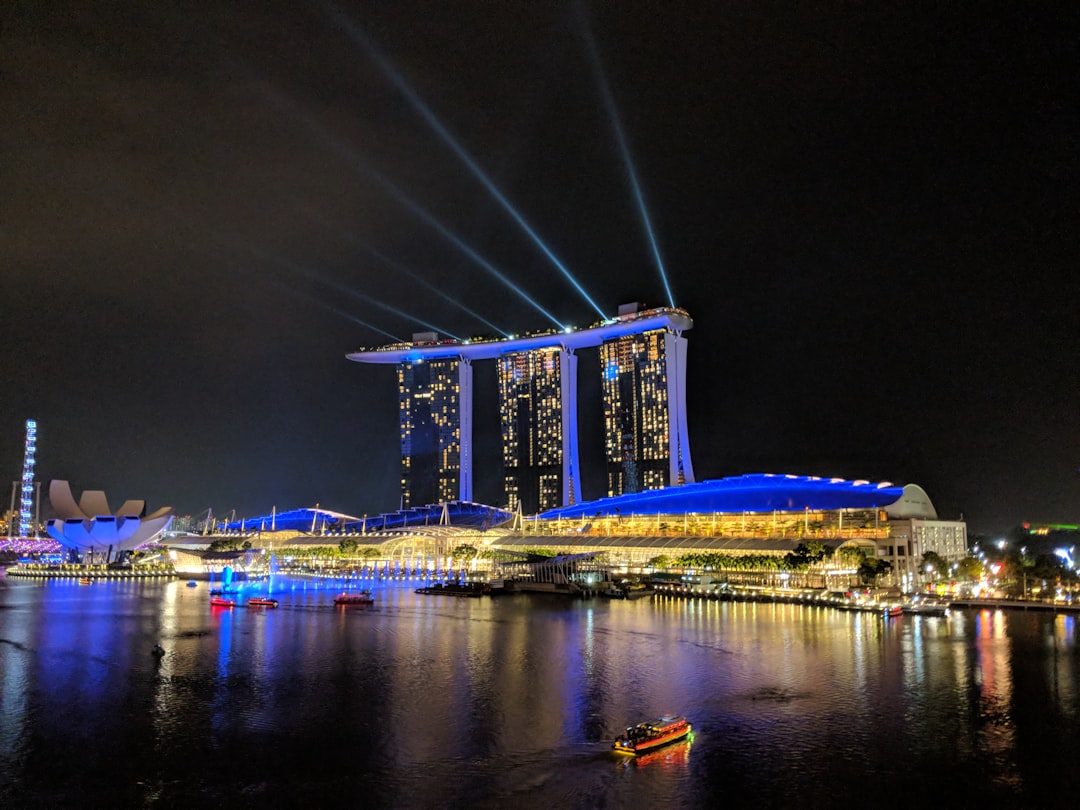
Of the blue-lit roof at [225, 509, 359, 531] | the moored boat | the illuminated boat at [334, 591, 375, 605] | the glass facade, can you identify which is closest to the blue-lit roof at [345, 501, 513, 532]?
the blue-lit roof at [225, 509, 359, 531]

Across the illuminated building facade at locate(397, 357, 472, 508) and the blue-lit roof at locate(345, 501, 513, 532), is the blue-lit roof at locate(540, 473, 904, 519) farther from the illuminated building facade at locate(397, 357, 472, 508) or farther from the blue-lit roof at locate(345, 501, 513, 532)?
the illuminated building facade at locate(397, 357, 472, 508)

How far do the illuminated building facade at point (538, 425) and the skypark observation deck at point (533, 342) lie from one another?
69.4 inches

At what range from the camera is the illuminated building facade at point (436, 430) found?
104625 millimetres

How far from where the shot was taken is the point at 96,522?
266ft

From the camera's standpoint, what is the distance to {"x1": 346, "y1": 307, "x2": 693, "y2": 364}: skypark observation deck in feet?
287

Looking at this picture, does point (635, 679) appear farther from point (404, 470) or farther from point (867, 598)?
point (404, 470)

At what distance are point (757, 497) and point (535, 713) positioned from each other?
151ft

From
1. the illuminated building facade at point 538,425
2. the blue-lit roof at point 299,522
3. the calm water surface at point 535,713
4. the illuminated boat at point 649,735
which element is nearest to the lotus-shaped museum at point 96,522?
the blue-lit roof at point 299,522

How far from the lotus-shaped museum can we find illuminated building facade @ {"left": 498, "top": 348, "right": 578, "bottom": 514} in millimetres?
38807

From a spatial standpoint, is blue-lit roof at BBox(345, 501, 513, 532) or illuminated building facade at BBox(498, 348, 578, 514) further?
illuminated building facade at BBox(498, 348, 578, 514)

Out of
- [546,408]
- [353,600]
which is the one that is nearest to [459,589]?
[353,600]

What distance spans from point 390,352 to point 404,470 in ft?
48.8

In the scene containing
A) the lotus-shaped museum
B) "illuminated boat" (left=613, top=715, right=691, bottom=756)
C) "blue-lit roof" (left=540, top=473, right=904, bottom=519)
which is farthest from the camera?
the lotus-shaped museum

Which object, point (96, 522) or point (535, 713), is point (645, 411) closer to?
point (96, 522)
